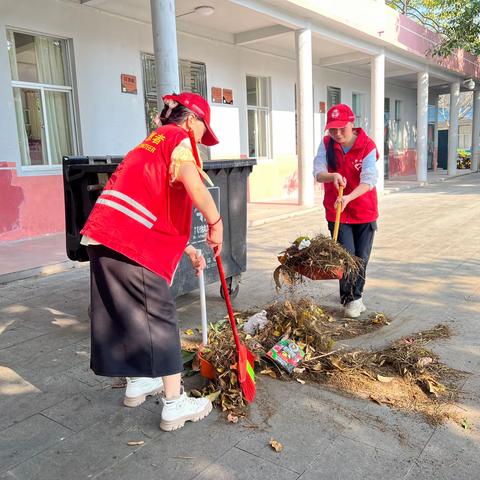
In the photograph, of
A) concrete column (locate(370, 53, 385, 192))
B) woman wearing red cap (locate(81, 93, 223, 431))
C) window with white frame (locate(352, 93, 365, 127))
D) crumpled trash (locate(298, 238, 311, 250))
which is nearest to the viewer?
woman wearing red cap (locate(81, 93, 223, 431))

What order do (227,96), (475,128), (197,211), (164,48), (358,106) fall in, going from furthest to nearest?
(475,128)
(358,106)
(227,96)
(164,48)
(197,211)

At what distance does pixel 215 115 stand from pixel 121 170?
9.36m

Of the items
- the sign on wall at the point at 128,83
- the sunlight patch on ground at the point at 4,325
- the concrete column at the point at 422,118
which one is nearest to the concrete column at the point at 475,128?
the concrete column at the point at 422,118

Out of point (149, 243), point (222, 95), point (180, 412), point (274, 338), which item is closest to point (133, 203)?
point (149, 243)

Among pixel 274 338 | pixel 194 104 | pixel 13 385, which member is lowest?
pixel 13 385

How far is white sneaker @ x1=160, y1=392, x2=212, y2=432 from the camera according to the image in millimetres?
2436

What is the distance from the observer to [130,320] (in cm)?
231

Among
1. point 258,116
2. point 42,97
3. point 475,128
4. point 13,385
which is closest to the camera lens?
point 13,385

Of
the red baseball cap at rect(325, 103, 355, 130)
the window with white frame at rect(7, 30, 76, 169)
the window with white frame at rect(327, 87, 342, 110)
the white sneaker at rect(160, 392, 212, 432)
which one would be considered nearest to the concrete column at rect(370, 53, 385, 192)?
the window with white frame at rect(327, 87, 342, 110)

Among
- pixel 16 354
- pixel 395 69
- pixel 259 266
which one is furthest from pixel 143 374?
pixel 395 69

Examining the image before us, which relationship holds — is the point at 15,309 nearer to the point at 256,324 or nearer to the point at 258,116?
the point at 256,324

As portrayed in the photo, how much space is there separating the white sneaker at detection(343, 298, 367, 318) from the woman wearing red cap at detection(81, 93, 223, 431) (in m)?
1.93

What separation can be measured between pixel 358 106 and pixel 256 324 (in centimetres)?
1581

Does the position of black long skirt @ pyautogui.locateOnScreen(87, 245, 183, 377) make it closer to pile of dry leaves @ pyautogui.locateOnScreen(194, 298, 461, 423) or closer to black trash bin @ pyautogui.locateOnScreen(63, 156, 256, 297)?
pile of dry leaves @ pyautogui.locateOnScreen(194, 298, 461, 423)
